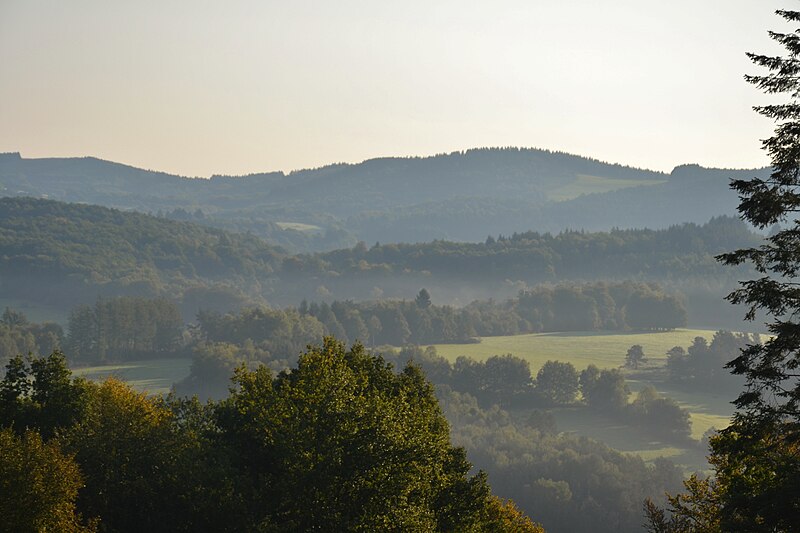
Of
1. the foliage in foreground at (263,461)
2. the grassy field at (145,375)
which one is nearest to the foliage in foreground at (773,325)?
the foliage in foreground at (263,461)

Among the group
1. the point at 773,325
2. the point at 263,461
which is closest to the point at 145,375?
the point at 263,461

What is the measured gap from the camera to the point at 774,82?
78.4 feet

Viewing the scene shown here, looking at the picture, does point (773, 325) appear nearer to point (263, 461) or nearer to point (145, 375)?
point (263, 461)

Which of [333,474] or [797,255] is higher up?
[797,255]

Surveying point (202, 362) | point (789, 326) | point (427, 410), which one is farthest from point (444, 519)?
point (202, 362)

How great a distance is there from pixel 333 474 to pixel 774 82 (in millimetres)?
18791

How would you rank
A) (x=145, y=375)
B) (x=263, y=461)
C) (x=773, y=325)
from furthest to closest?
(x=145, y=375) < (x=263, y=461) < (x=773, y=325)

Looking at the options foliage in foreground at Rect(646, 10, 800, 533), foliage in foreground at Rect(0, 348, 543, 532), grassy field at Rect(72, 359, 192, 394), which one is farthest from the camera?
grassy field at Rect(72, 359, 192, 394)

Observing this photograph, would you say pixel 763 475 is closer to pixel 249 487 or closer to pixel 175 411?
pixel 249 487

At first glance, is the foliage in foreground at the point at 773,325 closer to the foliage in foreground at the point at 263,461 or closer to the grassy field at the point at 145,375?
the foliage in foreground at the point at 263,461

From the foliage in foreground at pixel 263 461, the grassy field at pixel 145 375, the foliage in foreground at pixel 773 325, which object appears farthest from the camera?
the grassy field at pixel 145 375

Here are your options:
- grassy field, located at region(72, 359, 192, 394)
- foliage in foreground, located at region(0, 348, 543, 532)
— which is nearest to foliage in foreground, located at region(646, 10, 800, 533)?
foliage in foreground, located at region(0, 348, 543, 532)

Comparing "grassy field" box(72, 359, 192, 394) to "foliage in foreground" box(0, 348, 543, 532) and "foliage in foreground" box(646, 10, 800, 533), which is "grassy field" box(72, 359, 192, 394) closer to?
"foliage in foreground" box(0, 348, 543, 532)

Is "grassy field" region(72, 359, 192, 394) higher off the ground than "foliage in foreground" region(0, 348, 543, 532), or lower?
lower
